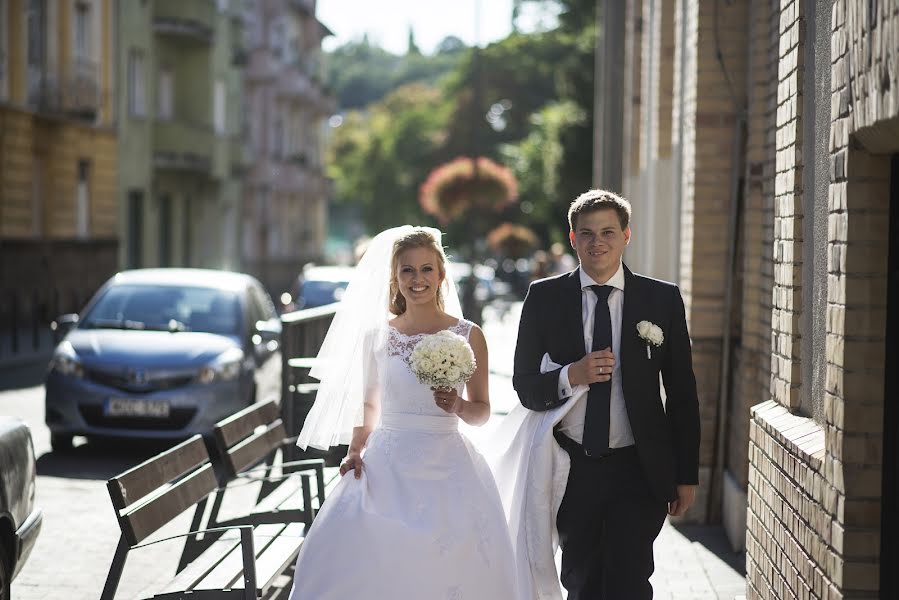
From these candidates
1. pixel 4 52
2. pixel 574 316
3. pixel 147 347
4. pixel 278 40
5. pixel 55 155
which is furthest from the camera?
pixel 278 40

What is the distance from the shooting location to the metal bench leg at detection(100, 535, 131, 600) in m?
5.32

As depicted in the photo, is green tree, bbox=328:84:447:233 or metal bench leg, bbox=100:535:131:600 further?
green tree, bbox=328:84:447:233

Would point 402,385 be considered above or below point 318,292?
above

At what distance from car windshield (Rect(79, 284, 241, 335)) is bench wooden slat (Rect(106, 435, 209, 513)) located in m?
6.56

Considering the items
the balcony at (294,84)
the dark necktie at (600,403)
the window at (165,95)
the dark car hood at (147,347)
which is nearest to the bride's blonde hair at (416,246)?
the dark necktie at (600,403)

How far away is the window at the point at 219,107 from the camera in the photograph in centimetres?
4700

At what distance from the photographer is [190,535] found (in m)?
6.20

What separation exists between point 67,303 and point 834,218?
3164 cm

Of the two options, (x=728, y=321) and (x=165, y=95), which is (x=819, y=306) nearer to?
→ (x=728, y=321)

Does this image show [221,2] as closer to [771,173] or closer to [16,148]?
[16,148]

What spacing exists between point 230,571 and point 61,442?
703 centimetres

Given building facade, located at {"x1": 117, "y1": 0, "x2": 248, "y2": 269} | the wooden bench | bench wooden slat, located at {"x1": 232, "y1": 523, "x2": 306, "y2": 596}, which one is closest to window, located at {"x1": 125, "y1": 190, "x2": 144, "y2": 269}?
building facade, located at {"x1": 117, "y1": 0, "x2": 248, "y2": 269}

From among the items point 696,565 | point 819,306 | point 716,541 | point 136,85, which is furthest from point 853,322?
point 136,85

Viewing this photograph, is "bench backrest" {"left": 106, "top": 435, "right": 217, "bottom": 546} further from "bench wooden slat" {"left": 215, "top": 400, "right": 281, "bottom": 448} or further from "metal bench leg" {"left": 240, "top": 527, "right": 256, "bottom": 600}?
"bench wooden slat" {"left": 215, "top": 400, "right": 281, "bottom": 448}
